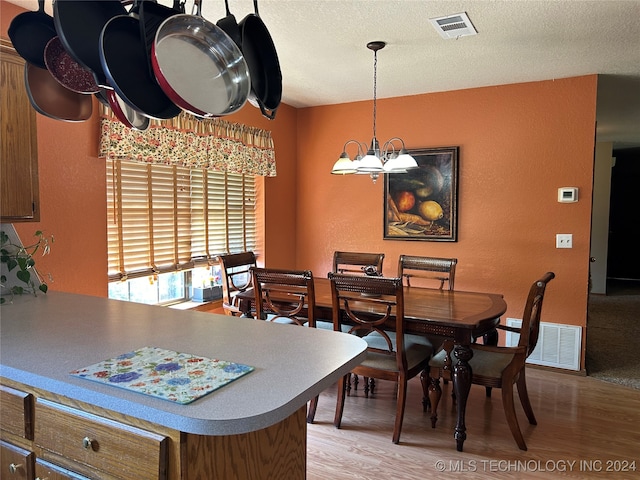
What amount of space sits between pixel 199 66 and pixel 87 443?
997 mm

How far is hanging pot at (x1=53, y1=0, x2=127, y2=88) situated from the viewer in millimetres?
1028

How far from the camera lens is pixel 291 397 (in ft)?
3.36

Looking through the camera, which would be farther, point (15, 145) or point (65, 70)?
point (15, 145)

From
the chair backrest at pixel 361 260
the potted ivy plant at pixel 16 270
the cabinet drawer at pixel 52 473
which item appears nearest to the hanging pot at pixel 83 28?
the cabinet drawer at pixel 52 473

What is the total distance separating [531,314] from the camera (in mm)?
2479

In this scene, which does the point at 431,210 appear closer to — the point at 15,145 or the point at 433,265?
the point at 433,265

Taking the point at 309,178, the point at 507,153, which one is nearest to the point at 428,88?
the point at 507,153

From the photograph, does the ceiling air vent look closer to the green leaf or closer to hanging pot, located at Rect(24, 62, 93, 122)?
hanging pot, located at Rect(24, 62, 93, 122)

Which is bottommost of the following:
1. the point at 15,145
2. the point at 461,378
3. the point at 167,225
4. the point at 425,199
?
the point at 461,378

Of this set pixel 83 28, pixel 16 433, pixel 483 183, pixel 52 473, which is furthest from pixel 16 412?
pixel 483 183

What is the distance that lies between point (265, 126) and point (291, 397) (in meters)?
3.77

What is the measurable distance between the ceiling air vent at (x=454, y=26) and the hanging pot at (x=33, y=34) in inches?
80.5

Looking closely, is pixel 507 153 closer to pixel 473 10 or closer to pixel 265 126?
pixel 473 10

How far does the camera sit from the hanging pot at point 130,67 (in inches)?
40.1
